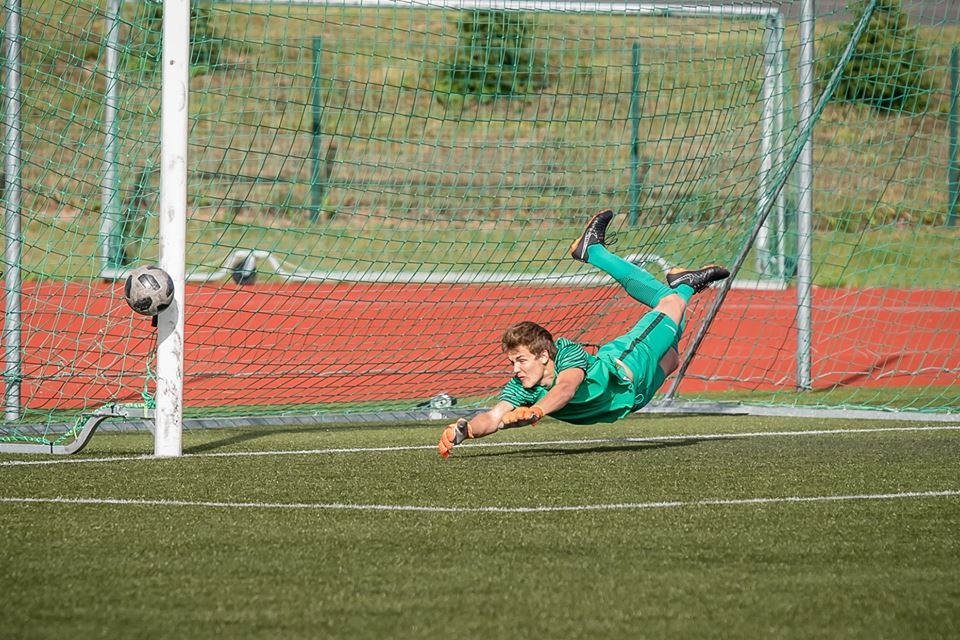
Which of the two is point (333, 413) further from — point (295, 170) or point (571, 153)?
point (295, 170)

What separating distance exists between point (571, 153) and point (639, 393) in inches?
253

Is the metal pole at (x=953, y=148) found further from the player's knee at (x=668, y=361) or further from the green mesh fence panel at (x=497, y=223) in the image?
the player's knee at (x=668, y=361)

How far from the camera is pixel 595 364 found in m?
6.76

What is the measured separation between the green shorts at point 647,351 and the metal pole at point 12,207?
3377 mm

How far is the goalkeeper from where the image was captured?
6.20 m

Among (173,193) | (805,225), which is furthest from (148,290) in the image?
(805,225)

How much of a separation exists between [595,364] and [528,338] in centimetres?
49

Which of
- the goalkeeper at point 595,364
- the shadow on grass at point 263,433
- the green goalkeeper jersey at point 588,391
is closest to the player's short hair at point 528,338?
the goalkeeper at point 595,364

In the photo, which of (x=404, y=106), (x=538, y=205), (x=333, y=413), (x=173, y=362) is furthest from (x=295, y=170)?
(x=173, y=362)

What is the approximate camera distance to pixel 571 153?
1302 centimetres

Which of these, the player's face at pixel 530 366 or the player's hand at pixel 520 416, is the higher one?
the player's face at pixel 530 366

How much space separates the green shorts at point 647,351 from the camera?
690cm

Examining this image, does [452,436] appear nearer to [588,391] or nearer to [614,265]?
[588,391]

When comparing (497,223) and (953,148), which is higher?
(953,148)
